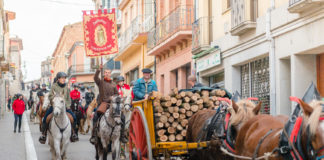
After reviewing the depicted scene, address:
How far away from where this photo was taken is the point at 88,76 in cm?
6575

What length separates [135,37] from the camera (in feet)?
96.2

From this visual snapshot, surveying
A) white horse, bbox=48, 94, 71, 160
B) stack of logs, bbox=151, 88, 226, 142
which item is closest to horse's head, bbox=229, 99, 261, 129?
stack of logs, bbox=151, 88, 226, 142

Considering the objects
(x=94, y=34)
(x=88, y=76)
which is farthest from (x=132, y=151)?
(x=88, y=76)

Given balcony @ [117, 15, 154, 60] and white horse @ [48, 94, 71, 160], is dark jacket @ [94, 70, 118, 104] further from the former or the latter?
balcony @ [117, 15, 154, 60]

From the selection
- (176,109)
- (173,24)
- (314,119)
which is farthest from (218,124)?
(173,24)

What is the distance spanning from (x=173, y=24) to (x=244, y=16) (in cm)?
728

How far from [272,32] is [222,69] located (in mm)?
4584

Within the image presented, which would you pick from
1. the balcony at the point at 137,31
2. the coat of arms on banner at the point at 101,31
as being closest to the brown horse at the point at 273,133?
the coat of arms on banner at the point at 101,31

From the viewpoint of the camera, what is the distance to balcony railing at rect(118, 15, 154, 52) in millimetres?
28328

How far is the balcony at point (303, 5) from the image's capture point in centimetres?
1134

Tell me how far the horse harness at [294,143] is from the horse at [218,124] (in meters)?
1.72

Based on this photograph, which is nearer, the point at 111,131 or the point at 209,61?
the point at 111,131

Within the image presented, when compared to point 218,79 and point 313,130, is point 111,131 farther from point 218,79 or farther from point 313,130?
point 218,79

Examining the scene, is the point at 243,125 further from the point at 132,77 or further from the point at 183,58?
the point at 132,77
